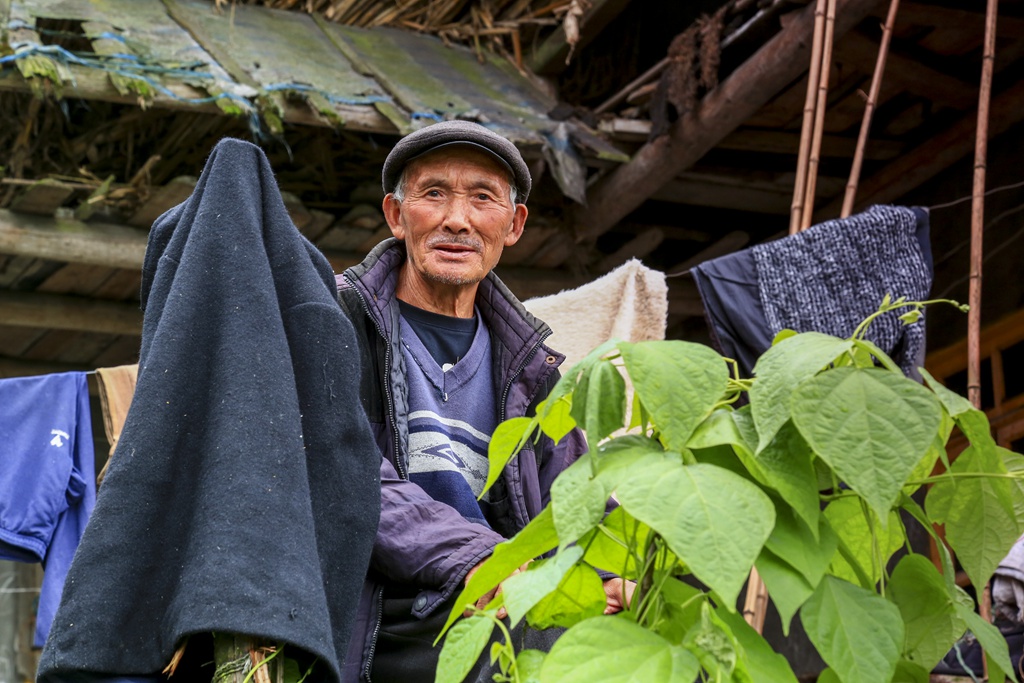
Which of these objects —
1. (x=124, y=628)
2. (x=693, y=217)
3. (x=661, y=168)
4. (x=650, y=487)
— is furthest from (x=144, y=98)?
(x=650, y=487)

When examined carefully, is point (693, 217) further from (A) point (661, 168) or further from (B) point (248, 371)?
(B) point (248, 371)

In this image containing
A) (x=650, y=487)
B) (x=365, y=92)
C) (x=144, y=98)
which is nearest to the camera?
(x=650, y=487)

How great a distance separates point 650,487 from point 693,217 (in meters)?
4.85

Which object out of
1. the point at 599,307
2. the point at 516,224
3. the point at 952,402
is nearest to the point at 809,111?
the point at 599,307

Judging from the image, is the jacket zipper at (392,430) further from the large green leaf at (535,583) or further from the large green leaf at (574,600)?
the large green leaf at (535,583)

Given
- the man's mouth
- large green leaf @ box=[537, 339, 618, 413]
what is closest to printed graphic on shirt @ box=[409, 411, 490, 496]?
the man's mouth

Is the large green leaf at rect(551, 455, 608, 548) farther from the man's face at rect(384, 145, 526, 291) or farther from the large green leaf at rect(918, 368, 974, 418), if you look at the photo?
the man's face at rect(384, 145, 526, 291)

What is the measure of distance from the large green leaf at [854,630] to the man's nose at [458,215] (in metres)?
1.43

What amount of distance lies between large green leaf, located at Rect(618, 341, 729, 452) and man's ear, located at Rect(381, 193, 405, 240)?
4.64ft

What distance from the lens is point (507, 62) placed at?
6.01 meters

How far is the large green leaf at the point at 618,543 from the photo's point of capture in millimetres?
1616

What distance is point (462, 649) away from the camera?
1.56 metres

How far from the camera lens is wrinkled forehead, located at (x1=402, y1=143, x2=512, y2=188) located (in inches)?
110

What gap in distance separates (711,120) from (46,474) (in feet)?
8.44
